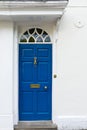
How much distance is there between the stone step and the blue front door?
6.3 inches

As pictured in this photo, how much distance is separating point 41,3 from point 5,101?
9.01 ft

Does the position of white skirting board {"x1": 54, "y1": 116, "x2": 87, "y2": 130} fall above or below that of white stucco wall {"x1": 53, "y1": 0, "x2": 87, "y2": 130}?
below

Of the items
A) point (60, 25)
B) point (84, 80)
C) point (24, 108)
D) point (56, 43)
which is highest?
point (60, 25)

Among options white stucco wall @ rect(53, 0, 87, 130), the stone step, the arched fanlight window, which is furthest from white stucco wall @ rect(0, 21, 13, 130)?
white stucco wall @ rect(53, 0, 87, 130)

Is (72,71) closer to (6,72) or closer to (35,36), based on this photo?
(35,36)

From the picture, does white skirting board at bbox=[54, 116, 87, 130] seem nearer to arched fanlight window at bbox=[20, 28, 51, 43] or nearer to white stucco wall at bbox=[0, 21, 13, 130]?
white stucco wall at bbox=[0, 21, 13, 130]

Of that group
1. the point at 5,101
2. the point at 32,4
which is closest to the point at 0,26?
the point at 32,4

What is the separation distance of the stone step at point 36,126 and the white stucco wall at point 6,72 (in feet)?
1.16

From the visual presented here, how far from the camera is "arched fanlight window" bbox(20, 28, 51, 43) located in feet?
25.2

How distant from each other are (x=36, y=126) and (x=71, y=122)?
0.95m

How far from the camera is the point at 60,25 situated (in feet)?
24.3

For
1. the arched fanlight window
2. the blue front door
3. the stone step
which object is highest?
the arched fanlight window

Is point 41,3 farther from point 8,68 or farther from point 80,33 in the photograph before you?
point 8,68

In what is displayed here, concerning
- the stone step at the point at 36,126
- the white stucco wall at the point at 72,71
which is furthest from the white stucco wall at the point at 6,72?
the white stucco wall at the point at 72,71
